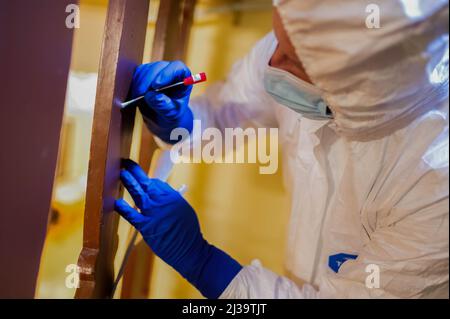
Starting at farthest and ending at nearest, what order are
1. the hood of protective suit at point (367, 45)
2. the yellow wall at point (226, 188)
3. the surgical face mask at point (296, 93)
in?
the yellow wall at point (226, 188), the surgical face mask at point (296, 93), the hood of protective suit at point (367, 45)

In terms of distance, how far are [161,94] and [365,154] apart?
0.40 m

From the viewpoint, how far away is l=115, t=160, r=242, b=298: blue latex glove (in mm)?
749

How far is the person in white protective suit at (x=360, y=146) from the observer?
51 centimetres

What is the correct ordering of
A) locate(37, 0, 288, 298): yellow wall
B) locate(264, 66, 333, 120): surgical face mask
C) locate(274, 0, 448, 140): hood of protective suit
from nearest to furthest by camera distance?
locate(274, 0, 448, 140): hood of protective suit
locate(264, 66, 333, 120): surgical face mask
locate(37, 0, 288, 298): yellow wall

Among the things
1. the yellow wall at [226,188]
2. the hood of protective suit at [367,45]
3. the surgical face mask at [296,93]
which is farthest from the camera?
the yellow wall at [226,188]

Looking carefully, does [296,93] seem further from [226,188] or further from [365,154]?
[226,188]

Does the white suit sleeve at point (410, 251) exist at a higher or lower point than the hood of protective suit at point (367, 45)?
lower

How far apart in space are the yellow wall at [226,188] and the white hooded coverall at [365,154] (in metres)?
0.30

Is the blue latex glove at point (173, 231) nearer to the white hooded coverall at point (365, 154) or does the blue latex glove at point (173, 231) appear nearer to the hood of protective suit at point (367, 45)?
the white hooded coverall at point (365, 154)

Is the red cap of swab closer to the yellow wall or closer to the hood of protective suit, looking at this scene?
the hood of protective suit

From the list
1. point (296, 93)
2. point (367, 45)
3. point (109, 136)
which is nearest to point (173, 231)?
point (109, 136)

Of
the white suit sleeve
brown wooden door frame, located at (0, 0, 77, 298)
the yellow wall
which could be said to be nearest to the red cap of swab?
brown wooden door frame, located at (0, 0, 77, 298)

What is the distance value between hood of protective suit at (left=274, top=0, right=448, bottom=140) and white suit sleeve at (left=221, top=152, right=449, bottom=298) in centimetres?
18

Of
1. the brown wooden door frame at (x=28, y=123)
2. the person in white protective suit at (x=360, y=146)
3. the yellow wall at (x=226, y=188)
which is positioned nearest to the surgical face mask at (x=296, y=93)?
the person in white protective suit at (x=360, y=146)
